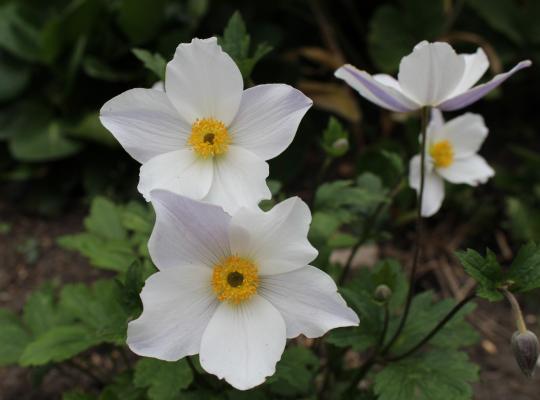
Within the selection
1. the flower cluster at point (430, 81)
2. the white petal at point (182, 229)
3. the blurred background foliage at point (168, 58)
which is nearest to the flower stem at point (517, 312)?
the flower cluster at point (430, 81)

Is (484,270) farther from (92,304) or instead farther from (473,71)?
(92,304)

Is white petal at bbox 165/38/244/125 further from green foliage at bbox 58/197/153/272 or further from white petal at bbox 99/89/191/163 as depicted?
green foliage at bbox 58/197/153/272

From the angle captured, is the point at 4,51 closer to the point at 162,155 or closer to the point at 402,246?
the point at 402,246

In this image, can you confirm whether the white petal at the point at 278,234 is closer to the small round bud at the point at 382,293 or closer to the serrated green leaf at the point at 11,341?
the small round bud at the point at 382,293

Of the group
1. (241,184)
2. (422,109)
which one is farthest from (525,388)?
(241,184)

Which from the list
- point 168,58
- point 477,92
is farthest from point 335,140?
point 168,58

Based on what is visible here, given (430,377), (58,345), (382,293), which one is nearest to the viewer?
(382,293)

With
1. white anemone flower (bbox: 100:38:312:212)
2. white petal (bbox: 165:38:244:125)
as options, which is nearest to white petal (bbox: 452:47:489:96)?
white anemone flower (bbox: 100:38:312:212)
